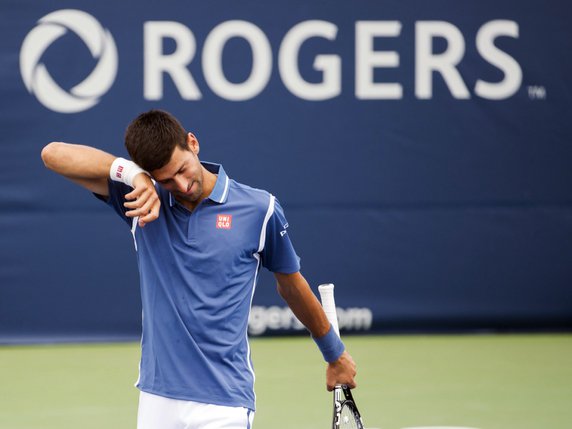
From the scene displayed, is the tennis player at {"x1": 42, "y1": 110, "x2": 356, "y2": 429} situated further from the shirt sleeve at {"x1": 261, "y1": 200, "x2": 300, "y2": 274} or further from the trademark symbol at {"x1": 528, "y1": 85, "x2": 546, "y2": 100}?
the trademark symbol at {"x1": 528, "y1": 85, "x2": 546, "y2": 100}

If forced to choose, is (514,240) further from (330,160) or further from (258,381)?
(258,381)

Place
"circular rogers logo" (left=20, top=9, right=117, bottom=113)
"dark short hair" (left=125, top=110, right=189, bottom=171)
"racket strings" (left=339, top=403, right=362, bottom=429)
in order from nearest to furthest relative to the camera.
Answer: "dark short hair" (left=125, top=110, right=189, bottom=171) → "racket strings" (left=339, top=403, right=362, bottom=429) → "circular rogers logo" (left=20, top=9, right=117, bottom=113)

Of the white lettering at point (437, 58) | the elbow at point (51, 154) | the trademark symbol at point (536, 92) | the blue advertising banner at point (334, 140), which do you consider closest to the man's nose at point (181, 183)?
the elbow at point (51, 154)

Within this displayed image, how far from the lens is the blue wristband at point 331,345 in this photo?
3672 millimetres

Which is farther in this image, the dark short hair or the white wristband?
the white wristband

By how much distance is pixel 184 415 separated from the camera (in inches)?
129

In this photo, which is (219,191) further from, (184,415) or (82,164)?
(184,415)

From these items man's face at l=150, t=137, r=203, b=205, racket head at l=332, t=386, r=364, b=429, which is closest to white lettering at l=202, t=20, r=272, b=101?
racket head at l=332, t=386, r=364, b=429

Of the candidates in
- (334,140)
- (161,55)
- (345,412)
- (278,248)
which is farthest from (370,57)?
(278,248)

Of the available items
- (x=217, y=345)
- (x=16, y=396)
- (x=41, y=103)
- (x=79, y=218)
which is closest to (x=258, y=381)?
(x=16, y=396)

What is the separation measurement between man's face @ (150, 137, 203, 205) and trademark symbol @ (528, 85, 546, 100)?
5531mm

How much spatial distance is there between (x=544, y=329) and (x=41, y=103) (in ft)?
12.5

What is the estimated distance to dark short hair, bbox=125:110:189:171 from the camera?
3.23m

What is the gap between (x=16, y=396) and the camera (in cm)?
661
